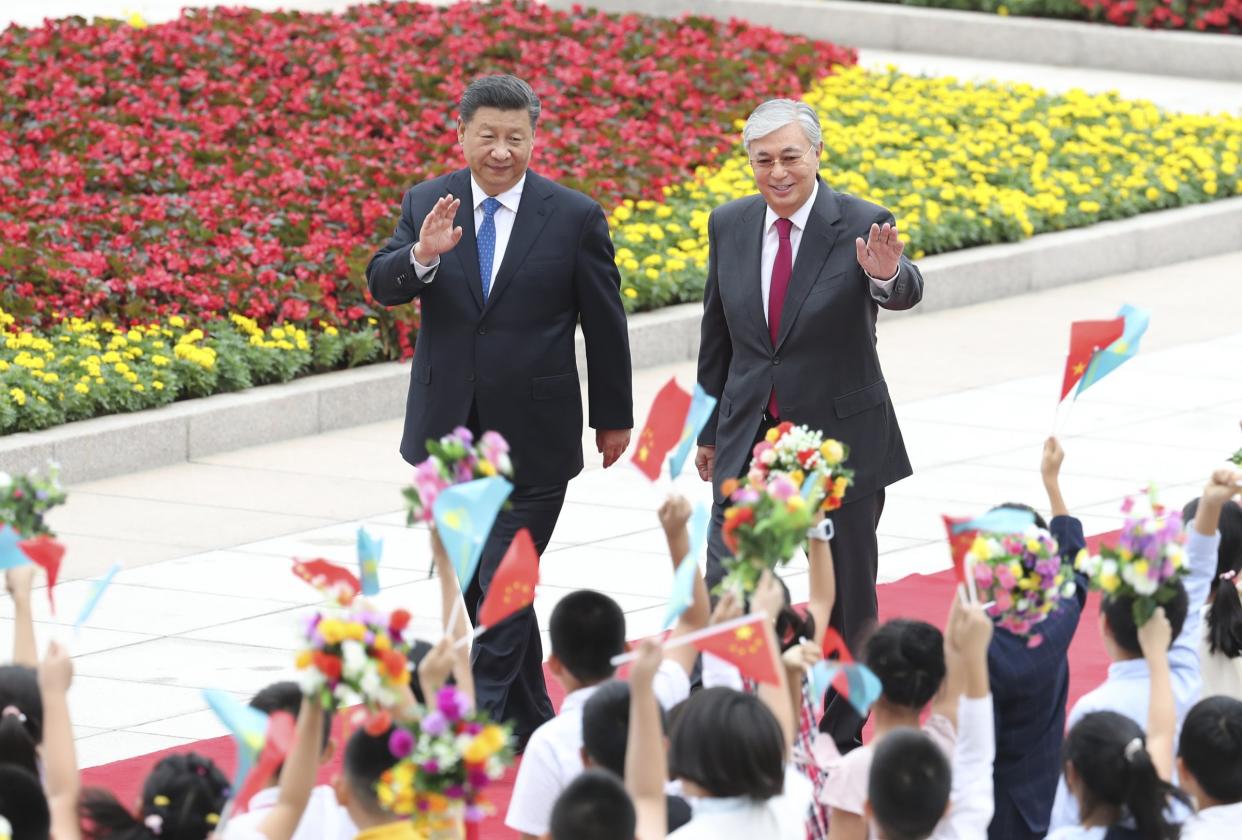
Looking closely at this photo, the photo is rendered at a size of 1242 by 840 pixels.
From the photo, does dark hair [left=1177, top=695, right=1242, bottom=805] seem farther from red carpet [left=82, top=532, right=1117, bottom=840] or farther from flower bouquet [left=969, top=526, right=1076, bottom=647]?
red carpet [left=82, top=532, right=1117, bottom=840]

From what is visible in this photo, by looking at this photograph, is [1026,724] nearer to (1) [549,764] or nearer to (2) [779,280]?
(1) [549,764]

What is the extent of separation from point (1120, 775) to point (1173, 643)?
109cm

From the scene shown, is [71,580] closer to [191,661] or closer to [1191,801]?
[191,661]

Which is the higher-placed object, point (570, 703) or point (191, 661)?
point (570, 703)

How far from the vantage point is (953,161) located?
53.2 feet

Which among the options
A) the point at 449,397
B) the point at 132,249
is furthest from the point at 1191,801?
the point at 132,249

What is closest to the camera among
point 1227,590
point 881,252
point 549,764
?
point 549,764

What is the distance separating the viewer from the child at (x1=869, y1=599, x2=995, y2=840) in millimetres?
4785

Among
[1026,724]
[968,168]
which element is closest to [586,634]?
[1026,724]

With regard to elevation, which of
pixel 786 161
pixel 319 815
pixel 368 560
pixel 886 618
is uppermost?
pixel 786 161

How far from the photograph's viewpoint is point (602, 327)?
7590 mm

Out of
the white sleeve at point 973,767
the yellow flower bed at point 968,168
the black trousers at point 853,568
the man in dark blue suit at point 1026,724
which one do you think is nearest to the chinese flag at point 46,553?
the white sleeve at point 973,767

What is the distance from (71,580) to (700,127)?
8060 mm

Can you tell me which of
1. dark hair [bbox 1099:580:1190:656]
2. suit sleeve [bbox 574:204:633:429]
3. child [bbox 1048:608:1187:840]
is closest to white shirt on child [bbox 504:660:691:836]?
child [bbox 1048:608:1187:840]
